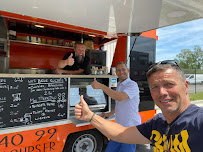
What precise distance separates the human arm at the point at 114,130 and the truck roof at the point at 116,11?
1.66 metres

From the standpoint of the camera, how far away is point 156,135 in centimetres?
116

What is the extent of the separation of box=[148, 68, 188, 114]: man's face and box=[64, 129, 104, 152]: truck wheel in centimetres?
188

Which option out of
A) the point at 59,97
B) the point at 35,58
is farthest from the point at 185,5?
the point at 35,58

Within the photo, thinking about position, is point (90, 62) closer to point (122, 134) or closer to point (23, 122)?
point (23, 122)

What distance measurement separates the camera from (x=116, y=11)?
2455mm

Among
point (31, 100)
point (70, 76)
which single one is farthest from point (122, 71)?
point (31, 100)

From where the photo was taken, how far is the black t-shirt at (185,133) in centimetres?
90

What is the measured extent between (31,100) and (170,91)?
193 centimetres

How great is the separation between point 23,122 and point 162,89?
1.97m

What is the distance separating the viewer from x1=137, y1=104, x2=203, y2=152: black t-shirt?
0.90 metres

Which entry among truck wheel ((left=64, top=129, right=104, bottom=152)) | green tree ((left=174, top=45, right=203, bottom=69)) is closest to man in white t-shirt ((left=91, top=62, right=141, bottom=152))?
truck wheel ((left=64, top=129, right=104, bottom=152))

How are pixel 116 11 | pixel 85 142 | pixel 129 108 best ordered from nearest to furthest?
pixel 129 108, pixel 116 11, pixel 85 142

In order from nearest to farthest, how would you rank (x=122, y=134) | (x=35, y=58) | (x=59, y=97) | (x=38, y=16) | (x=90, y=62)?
(x=122, y=134) → (x=59, y=97) → (x=90, y=62) → (x=38, y=16) → (x=35, y=58)

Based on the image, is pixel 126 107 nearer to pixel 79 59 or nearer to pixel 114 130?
pixel 114 130
